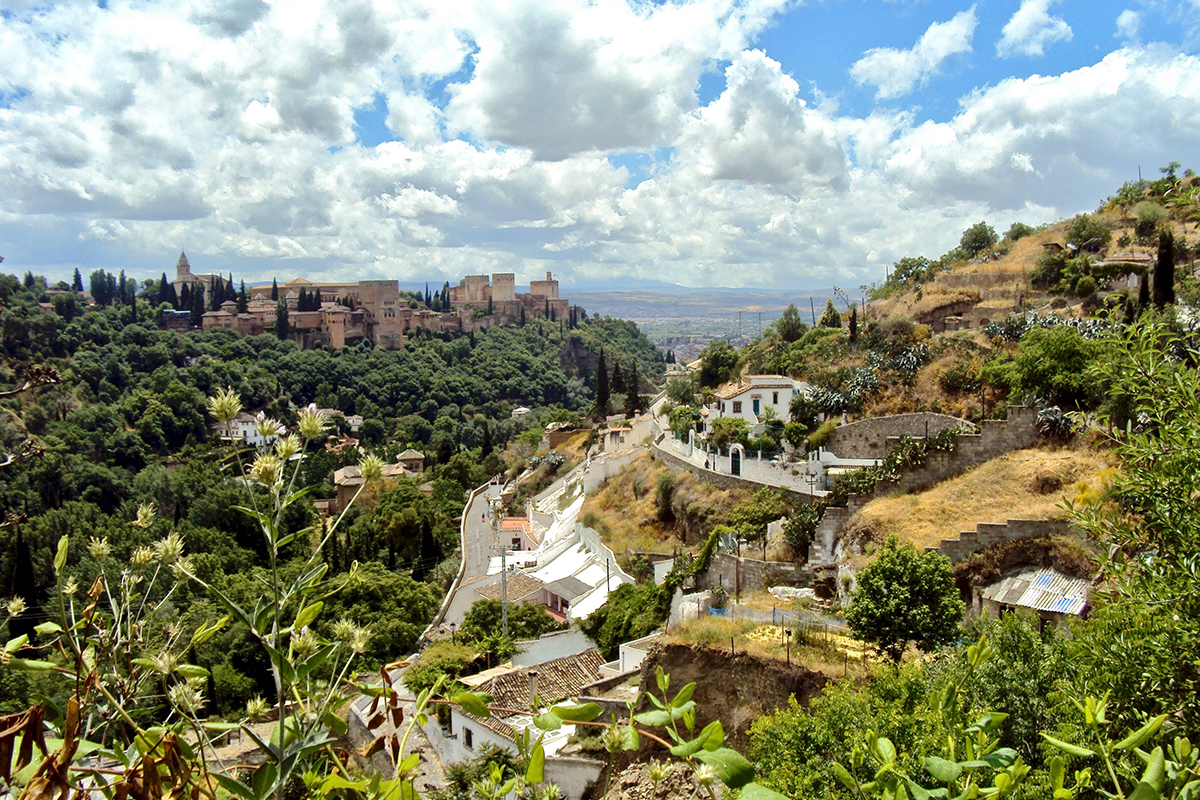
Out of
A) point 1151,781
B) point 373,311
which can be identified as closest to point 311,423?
point 1151,781

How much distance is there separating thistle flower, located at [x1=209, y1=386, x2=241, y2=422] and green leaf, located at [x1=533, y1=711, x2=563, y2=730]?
1.03 metres

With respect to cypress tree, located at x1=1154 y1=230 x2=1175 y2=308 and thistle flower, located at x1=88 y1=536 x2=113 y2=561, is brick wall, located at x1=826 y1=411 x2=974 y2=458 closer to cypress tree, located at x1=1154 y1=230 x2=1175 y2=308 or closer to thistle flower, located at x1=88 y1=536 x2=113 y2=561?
cypress tree, located at x1=1154 y1=230 x2=1175 y2=308

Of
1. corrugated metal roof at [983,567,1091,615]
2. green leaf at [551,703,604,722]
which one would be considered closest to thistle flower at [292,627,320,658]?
green leaf at [551,703,604,722]

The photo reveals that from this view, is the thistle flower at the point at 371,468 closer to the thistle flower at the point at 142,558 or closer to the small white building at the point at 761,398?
the thistle flower at the point at 142,558

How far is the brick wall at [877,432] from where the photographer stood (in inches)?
776

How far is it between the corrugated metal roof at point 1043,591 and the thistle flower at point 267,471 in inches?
423

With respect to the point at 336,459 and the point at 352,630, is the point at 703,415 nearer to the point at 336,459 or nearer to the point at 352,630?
the point at 352,630

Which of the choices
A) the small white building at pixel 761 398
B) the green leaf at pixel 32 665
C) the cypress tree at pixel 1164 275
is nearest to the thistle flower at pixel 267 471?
the green leaf at pixel 32 665

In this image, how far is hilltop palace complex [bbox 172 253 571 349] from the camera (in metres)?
89.2

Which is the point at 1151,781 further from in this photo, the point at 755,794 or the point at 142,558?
the point at 142,558

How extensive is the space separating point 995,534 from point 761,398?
12493 mm

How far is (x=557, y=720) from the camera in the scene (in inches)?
72.7

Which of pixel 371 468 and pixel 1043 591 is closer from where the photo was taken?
pixel 371 468

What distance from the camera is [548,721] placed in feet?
5.90
